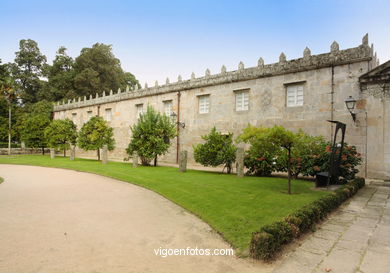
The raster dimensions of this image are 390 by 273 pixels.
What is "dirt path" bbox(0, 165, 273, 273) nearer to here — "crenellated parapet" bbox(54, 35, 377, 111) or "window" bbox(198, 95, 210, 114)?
"crenellated parapet" bbox(54, 35, 377, 111)

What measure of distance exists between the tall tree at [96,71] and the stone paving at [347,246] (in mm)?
39339

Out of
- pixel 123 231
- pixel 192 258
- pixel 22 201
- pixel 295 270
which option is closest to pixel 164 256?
pixel 192 258

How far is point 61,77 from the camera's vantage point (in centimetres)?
4131

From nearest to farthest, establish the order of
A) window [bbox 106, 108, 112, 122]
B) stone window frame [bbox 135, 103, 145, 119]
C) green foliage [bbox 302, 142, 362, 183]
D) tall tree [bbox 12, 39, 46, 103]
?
green foliage [bbox 302, 142, 362, 183] → stone window frame [bbox 135, 103, 145, 119] → window [bbox 106, 108, 112, 122] → tall tree [bbox 12, 39, 46, 103]

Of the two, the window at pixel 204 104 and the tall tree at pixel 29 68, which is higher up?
the tall tree at pixel 29 68

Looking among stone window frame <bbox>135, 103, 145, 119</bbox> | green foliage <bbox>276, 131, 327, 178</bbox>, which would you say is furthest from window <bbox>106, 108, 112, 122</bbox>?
green foliage <bbox>276, 131, 327, 178</bbox>

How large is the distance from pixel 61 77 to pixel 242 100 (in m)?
35.4

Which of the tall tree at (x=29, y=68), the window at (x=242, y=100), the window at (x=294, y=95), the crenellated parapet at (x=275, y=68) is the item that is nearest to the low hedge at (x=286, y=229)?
the window at (x=294, y=95)

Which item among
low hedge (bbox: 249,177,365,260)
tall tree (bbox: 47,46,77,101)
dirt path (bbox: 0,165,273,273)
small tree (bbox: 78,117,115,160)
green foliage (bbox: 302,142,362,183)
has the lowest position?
dirt path (bbox: 0,165,273,273)

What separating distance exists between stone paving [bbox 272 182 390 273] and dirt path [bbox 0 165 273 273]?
71 centimetres

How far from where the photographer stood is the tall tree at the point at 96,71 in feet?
127

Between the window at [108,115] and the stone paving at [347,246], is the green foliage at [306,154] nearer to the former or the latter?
the stone paving at [347,246]

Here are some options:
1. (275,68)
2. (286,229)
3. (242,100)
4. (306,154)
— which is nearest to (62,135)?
(242,100)

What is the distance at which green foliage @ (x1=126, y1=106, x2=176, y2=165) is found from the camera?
1695cm
